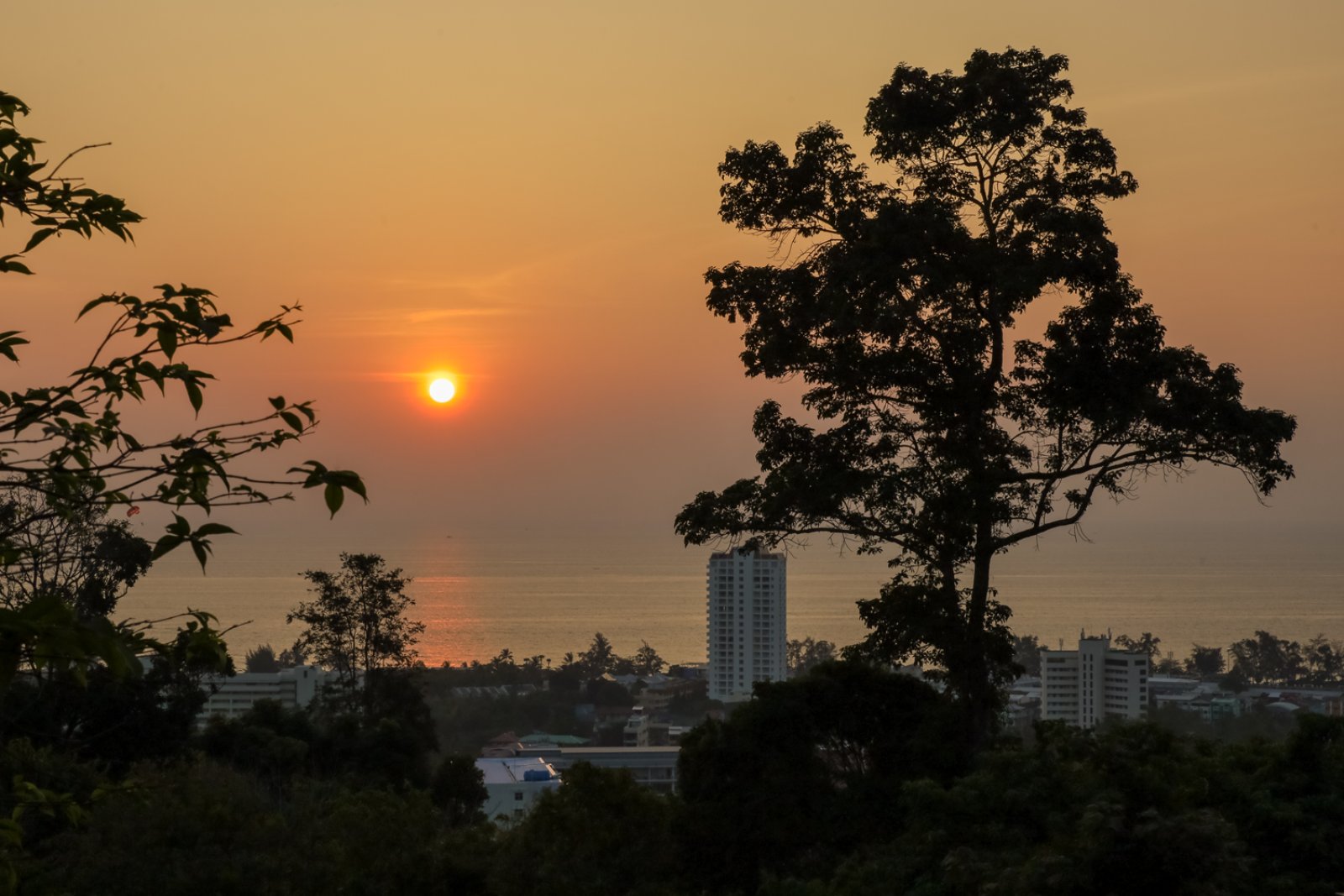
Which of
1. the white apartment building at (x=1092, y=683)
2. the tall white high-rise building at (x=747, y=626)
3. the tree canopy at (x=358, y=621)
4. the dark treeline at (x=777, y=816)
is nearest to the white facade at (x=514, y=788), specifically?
the tree canopy at (x=358, y=621)

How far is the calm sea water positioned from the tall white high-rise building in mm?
8068

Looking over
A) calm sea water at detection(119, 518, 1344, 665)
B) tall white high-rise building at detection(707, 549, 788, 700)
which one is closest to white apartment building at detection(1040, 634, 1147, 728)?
calm sea water at detection(119, 518, 1344, 665)

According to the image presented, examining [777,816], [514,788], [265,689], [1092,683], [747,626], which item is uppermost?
[747,626]

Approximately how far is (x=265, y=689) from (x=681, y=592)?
3125 inches

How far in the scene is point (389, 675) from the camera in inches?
904

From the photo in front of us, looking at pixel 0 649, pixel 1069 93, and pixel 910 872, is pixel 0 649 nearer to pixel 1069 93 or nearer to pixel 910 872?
pixel 910 872

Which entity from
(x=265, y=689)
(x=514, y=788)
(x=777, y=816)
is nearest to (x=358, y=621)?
(x=514, y=788)

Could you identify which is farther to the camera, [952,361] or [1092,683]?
[1092,683]

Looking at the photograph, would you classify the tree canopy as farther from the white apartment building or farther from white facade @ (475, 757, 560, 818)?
the white apartment building

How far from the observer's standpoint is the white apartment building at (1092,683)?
24.3m

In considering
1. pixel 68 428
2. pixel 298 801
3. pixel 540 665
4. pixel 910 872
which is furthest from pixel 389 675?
pixel 540 665

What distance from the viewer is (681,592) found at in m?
110

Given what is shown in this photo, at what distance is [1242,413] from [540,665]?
1597 inches

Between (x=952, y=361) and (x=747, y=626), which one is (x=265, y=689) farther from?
(x=952, y=361)
